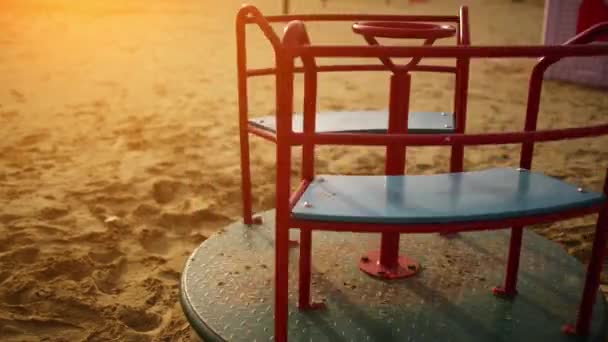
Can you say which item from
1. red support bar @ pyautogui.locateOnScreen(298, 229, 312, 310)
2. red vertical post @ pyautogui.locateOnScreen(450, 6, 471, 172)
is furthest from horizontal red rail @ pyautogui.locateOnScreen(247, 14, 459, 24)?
red support bar @ pyautogui.locateOnScreen(298, 229, 312, 310)

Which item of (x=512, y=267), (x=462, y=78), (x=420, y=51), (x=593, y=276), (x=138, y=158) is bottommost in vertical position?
(x=138, y=158)

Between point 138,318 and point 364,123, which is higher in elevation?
point 364,123

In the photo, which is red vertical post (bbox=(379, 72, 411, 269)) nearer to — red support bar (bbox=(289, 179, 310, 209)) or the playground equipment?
the playground equipment

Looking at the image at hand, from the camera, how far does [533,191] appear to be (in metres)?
1.77

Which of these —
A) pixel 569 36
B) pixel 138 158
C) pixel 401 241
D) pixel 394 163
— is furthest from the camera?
pixel 569 36

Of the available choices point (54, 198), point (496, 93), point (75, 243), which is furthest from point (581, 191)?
point (496, 93)

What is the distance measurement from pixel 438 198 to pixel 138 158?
2.50 m

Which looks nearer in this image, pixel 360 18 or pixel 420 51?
pixel 420 51

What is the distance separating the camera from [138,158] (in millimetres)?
3814

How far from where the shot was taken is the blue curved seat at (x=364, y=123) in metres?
2.28

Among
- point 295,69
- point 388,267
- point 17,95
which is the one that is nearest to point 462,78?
point 295,69

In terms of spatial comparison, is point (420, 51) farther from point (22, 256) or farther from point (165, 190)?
point (165, 190)

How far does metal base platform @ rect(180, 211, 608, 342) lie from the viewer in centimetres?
188

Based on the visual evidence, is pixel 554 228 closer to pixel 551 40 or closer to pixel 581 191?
pixel 581 191
